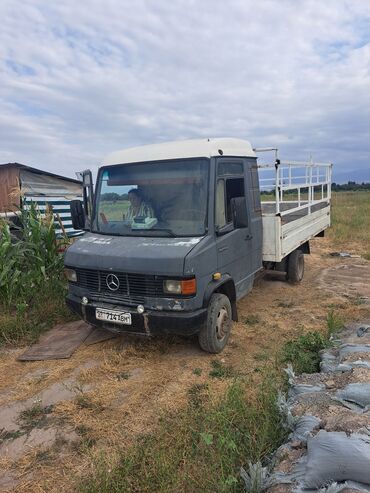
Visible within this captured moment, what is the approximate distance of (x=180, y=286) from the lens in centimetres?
387

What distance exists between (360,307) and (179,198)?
3711 mm

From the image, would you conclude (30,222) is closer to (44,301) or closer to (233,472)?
(44,301)

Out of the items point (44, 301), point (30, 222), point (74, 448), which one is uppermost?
point (30, 222)

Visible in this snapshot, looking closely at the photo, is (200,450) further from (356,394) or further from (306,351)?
(306,351)

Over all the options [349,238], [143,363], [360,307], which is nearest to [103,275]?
[143,363]

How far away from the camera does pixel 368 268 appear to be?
895 centimetres

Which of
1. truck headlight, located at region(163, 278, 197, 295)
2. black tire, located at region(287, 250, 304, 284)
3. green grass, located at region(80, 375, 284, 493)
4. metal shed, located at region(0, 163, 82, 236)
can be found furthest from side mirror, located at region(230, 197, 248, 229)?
metal shed, located at region(0, 163, 82, 236)

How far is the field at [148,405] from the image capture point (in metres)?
2.64

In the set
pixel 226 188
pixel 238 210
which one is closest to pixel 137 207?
pixel 226 188

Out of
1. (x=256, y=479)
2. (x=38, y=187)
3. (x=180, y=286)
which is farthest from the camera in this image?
(x=38, y=187)

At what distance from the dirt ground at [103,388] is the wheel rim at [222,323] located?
25cm

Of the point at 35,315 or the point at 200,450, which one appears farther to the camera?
the point at 35,315

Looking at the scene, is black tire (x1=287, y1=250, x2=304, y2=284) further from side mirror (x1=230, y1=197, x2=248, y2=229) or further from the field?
side mirror (x1=230, y1=197, x2=248, y2=229)

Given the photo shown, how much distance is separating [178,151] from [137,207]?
835mm
